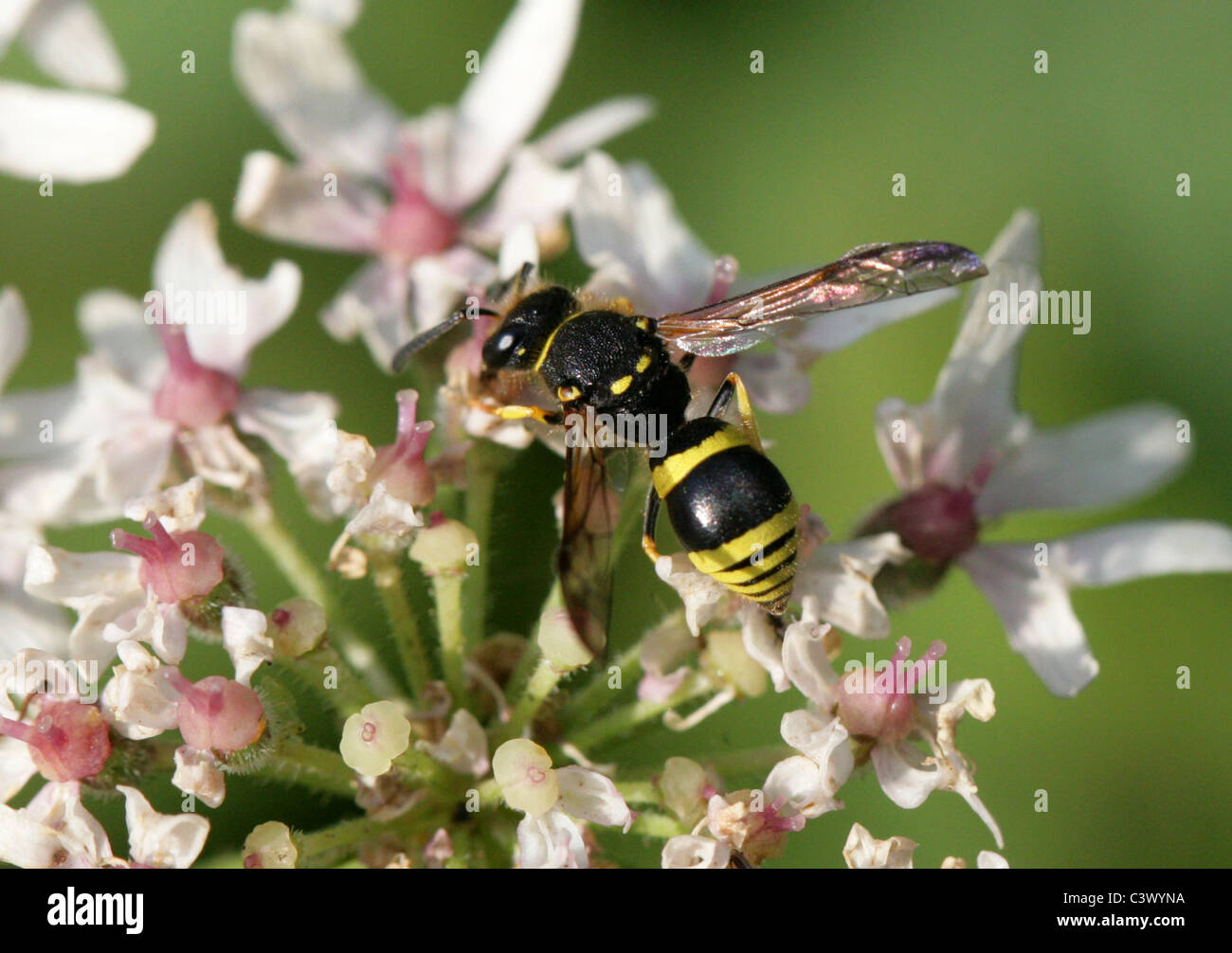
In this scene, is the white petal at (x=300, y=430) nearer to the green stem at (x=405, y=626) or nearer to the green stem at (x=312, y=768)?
the green stem at (x=405, y=626)

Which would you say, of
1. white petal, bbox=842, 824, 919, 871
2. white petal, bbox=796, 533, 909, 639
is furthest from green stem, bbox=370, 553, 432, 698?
white petal, bbox=842, 824, 919, 871

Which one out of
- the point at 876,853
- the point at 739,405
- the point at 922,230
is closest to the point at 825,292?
the point at 739,405

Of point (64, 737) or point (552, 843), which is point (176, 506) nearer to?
point (64, 737)

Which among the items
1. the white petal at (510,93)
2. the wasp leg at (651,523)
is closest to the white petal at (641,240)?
the white petal at (510,93)

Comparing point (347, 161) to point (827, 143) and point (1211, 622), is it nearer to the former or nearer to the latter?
point (827, 143)

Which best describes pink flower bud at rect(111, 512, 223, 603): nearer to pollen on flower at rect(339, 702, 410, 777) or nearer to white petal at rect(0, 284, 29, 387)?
pollen on flower at rect(339, 702, 410, 777)

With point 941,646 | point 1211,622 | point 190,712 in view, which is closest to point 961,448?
point 941,646
